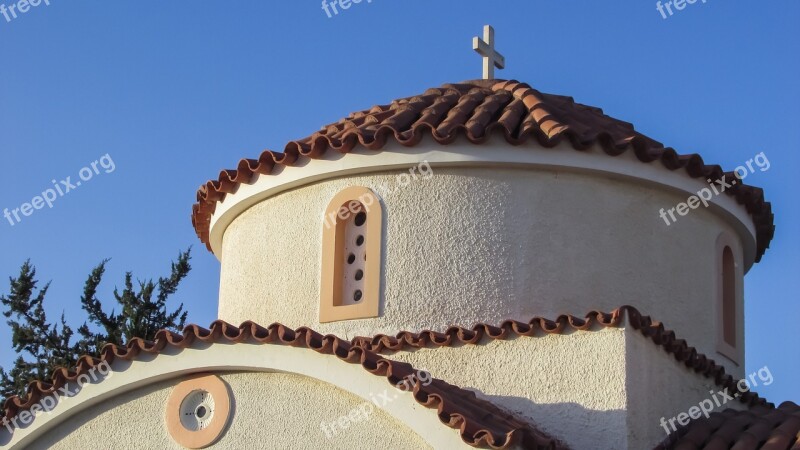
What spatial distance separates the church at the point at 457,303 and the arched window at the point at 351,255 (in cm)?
2

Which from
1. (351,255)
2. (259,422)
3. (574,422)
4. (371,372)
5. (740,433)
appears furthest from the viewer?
(351,255)

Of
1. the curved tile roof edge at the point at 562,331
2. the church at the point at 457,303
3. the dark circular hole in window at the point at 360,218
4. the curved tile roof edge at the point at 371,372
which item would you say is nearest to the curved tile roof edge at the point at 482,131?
the church at the point at 457,303

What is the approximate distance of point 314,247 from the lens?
13211 mm

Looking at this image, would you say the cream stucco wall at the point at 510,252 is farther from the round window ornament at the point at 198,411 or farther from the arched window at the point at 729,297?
the round window ornament at the point at 198,411

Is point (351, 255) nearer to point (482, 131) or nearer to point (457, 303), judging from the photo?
point (457, 303)

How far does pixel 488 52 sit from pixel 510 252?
321 centimetres

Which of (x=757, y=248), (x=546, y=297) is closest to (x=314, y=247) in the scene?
(x=546, y=297)

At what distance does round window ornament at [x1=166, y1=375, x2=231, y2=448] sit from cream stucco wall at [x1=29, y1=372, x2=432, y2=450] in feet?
0.21

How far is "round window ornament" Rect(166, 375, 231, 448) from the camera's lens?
11266 millimetres

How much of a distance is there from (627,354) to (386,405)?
2.00 meters

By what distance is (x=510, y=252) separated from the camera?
12.6 metres

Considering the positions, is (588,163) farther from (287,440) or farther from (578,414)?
(287,440)

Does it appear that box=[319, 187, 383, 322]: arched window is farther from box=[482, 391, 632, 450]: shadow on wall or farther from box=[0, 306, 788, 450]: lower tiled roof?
box=[482, 391, 632, 450]: shadow on wall

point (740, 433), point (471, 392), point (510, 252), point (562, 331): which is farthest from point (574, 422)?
point (510, 252)
